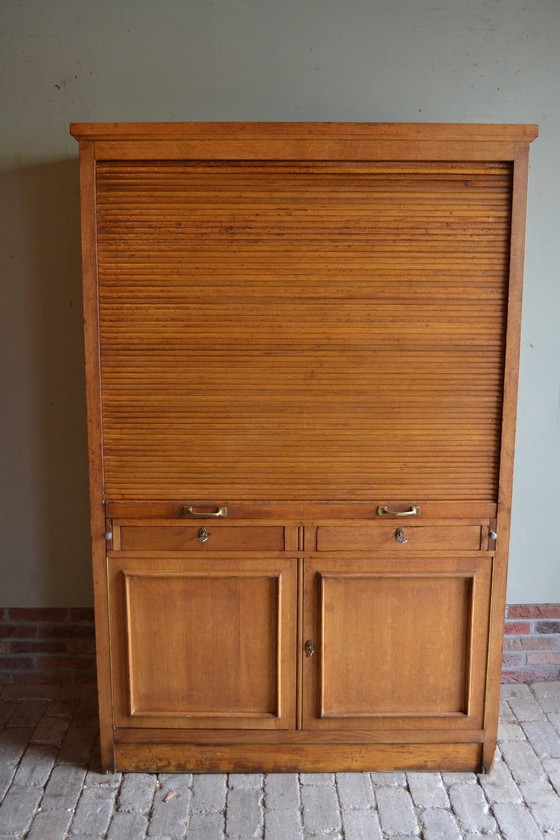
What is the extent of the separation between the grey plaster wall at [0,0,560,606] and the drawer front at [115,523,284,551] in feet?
2.68

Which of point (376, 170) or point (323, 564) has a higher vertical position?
point (376, 170)

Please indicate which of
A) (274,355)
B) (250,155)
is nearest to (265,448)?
(274,355)

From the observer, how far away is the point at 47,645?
2955 mm

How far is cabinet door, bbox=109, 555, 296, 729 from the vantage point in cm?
236

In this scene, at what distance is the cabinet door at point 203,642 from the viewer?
2.36 m

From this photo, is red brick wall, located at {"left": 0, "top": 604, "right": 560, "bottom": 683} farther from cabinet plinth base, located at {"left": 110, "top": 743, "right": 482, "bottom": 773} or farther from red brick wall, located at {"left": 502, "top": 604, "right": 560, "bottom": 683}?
cabinet plinth base, located at {"left": 110, "top": 743, "right": 482, "bottom": 773}

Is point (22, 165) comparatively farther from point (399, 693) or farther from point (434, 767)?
point (434, 767)

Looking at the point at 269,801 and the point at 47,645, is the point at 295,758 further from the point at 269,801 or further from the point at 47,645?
the point at 47,645

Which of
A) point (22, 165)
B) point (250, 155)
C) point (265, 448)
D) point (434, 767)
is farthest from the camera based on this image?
point (22, 165)

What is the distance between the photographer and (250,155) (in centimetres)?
214

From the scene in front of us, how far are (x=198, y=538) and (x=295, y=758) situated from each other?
89 cm

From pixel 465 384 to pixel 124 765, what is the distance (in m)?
1.83

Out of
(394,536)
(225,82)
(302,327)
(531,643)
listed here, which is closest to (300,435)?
(302,327)

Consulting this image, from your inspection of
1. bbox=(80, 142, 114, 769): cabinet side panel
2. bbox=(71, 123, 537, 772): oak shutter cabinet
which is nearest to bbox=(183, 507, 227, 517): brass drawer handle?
bbox=(71, 123, 537, 772): oak shutter cabinet
